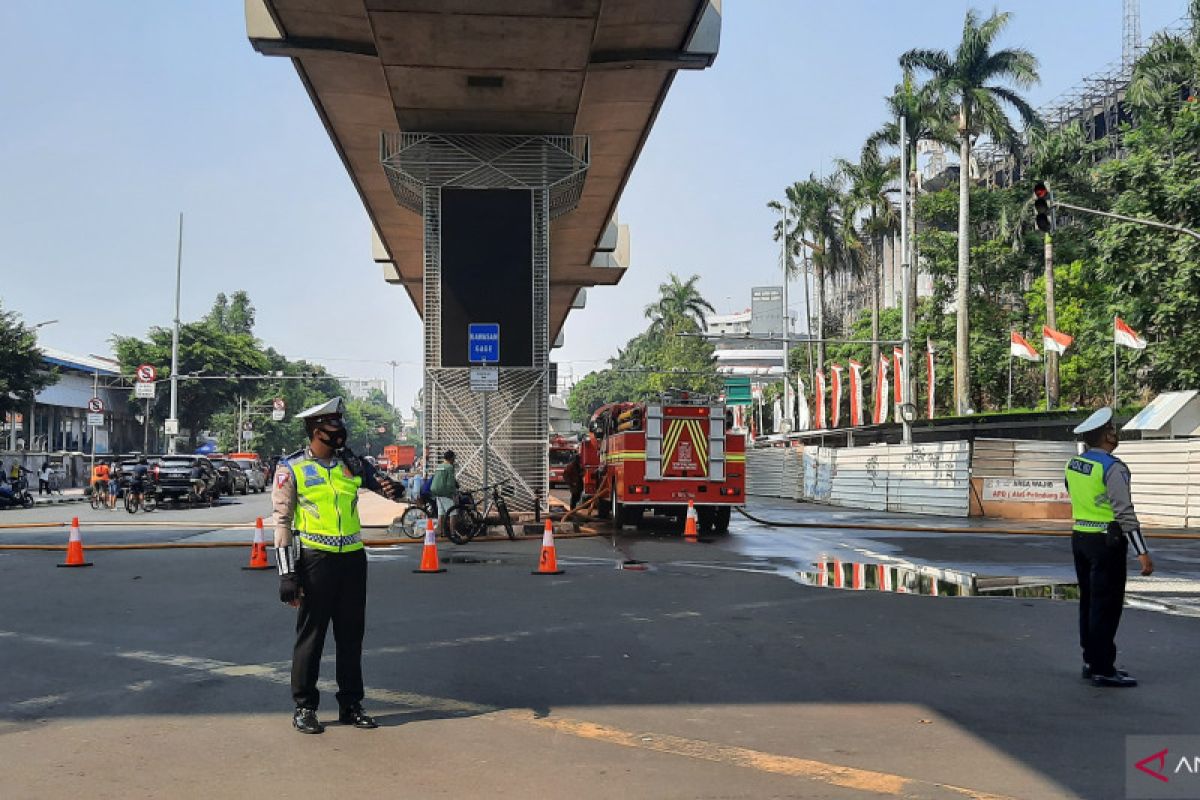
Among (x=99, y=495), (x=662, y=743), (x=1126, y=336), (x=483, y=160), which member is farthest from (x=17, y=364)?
(x=662, y=743)

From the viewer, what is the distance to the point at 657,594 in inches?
494

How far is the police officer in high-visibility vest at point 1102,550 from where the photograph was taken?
771cm

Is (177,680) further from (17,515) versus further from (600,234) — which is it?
(600,234)

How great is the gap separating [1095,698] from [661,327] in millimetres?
95838

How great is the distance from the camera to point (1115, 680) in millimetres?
7652

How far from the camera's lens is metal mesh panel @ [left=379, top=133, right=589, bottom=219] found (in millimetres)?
25000

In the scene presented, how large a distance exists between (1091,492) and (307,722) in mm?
5464

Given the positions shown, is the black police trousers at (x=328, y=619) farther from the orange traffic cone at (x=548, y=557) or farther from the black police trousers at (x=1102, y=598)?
the orange traffic cone at (x=548, y=557)

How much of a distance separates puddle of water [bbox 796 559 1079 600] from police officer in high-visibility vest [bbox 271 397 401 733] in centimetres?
784

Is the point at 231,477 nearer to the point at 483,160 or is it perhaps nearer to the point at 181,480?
the point at 181,480

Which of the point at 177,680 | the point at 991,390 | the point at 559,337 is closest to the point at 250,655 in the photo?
the point at 177,680

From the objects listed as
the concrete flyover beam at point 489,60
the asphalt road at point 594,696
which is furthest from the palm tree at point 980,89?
the asphalt road at point 594,696

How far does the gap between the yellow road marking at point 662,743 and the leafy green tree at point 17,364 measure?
1719 inches

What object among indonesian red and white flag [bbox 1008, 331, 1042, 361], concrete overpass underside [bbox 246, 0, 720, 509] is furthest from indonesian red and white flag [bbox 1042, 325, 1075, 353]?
concrete overpass underside [bbox 246, 0, 720, 509]
